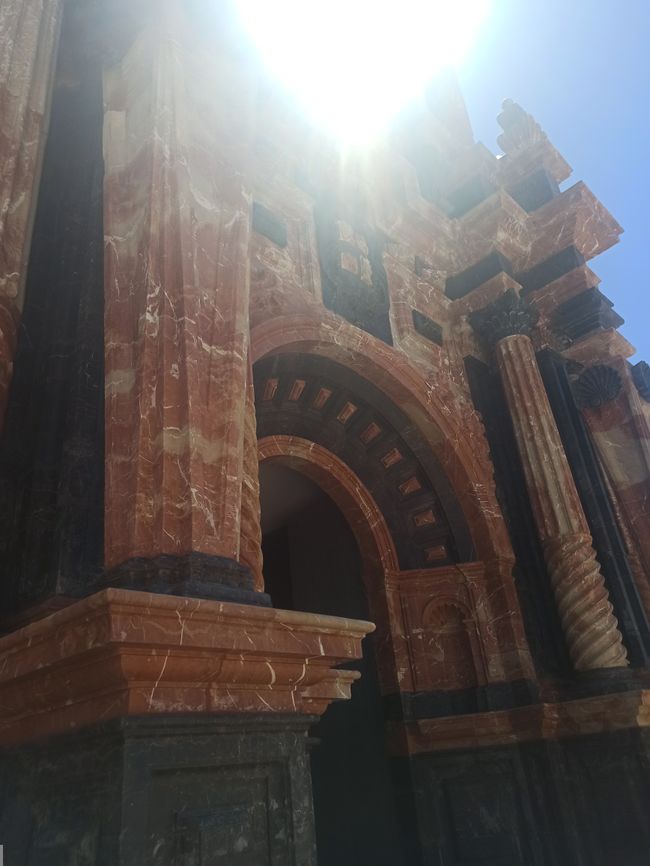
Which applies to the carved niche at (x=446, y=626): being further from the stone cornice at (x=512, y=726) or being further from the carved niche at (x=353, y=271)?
the carved niche at (x=353, y=271)

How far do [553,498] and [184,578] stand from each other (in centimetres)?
518

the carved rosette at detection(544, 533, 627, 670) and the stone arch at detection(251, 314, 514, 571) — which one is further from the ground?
the stone arch at detection(251, 314, 514, 571)

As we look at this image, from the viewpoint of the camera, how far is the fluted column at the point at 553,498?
615 centimetres

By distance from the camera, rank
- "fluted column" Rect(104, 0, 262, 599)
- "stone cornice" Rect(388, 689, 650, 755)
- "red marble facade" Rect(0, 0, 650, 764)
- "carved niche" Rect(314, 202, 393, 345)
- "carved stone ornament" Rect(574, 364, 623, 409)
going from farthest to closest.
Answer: "carved stone ornament" Rect(574, 364, 623, 409) < "carved niche" Rect(314, 202, 393, 345) < "stone cornice" Rect(388, 689, 650, 755) < "fluted column" Rect(104, 0, 262, 599) < "red marble facade" Rect(0, 0, 650, 764)

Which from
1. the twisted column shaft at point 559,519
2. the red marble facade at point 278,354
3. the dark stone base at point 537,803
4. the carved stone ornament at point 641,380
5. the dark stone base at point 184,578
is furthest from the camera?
the carved stone ornament at point 641,380

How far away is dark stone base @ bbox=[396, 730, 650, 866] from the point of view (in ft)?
17.4

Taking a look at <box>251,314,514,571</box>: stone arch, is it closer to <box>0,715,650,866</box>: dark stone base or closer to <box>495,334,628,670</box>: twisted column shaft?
<box>495,334,628,670</box>: twisted column shaft

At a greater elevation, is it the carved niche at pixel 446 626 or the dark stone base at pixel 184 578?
the carved niche at pixel 446 626

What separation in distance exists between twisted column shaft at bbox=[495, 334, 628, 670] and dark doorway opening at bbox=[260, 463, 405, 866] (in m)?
1.89

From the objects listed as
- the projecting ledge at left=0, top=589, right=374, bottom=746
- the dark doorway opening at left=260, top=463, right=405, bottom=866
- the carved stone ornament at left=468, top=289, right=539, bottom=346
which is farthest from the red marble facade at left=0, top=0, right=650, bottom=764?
the dark doorway opening at left=260, top=463, right=405, bottom=866

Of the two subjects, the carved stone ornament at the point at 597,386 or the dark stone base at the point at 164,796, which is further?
the carved stone ornament at the point at 597,386

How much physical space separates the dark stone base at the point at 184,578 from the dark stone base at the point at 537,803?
400cm

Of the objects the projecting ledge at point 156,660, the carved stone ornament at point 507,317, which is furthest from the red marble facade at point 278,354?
the carved stone ornament at point 507,317

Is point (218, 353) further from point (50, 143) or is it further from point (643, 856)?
point (643, 856)
